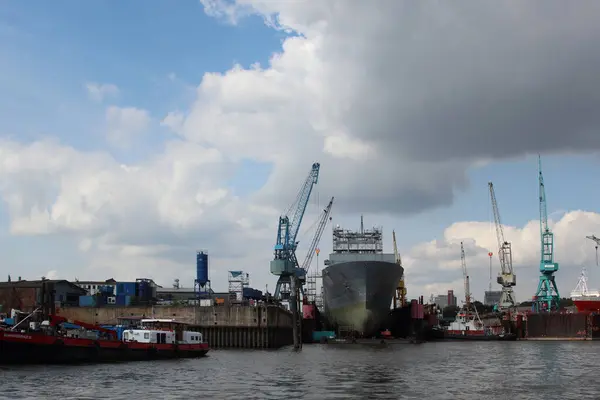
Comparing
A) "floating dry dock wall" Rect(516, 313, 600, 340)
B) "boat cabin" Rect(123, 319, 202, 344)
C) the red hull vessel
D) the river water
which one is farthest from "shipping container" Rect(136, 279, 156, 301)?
"floating dry dock wall" Rect(516, 313, 600, 340)

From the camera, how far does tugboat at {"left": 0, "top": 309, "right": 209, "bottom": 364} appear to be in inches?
2254

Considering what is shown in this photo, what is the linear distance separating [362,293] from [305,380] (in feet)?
229

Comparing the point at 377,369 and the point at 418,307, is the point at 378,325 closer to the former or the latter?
the point at 418,307

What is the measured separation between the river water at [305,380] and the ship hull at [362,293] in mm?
47591

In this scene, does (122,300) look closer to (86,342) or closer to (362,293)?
(362,293)

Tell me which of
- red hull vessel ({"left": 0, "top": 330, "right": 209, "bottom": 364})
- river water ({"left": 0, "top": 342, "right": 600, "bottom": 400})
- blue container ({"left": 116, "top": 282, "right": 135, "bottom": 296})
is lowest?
river water ({"left": 0, "top": 342, "right": 600, "bottom": 400})

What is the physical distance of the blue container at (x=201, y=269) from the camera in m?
146

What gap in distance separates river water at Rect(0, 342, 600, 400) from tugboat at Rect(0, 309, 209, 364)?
2181 mm

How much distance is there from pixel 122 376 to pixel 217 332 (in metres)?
50.8

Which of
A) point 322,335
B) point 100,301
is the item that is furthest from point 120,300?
point 322,335

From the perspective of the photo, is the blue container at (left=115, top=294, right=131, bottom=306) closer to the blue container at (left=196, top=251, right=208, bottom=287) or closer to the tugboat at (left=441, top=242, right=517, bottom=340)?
the blue container at (left=196, top=251, right=208, bottom=287)

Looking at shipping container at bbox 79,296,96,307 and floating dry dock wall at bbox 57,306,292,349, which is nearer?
floating dry dock wall at bbox 57,306,292,349

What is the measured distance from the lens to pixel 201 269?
146250mm

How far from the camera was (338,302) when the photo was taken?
12475 centimetres
